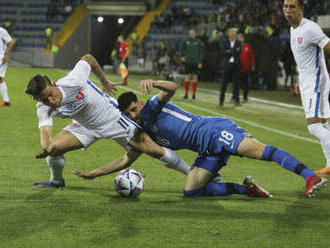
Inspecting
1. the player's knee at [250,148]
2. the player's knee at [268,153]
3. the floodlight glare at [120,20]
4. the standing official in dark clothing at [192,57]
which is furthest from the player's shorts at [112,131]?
the floodlight glare at [120,20]

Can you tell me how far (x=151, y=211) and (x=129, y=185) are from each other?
59 centimetres

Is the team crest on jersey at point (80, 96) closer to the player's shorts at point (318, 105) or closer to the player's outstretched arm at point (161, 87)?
the player's outstretched arm at point (161, 87)

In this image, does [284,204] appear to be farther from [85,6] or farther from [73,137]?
[85,6]

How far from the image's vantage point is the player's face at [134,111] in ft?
17.7

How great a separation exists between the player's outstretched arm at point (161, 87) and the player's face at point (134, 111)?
0.19 m

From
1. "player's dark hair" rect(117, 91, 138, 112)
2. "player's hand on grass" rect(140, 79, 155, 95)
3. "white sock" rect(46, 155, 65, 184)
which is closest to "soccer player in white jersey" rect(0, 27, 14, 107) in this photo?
"white sock" rect(46, 155, 65, 184)

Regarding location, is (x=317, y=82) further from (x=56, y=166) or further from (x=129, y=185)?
(x=56, y=166)

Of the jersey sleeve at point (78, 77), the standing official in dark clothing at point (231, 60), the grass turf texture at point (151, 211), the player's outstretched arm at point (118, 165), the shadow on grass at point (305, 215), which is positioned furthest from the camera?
the standing official in dark clothing at point (231, 60)

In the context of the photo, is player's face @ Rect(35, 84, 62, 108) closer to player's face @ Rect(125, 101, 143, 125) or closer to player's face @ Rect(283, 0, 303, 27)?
player's face @ Rect(125, 101, 143, 125)

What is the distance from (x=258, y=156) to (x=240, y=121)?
7.57 m

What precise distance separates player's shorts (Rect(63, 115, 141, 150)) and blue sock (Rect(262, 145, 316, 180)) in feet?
4.02

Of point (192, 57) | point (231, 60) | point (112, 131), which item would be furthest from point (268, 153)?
point (192, 57)

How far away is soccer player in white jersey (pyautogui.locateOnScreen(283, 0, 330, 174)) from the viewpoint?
6.79 meters

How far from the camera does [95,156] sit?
322 inches
